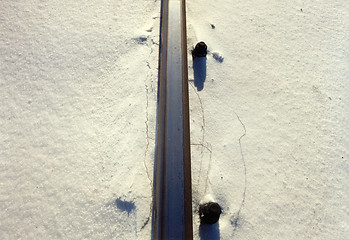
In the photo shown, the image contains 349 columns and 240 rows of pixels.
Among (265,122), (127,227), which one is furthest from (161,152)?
(265,122)

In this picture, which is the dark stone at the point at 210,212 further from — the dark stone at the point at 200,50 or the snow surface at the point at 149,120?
the dark stone at the point at 200,50

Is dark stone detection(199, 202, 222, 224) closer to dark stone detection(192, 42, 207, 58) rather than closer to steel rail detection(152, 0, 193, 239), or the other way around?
steel rail detection(152, 0, 193, 239)

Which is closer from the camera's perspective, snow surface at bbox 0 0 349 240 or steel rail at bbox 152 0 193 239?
steel rail at bbox 152 0 193 239

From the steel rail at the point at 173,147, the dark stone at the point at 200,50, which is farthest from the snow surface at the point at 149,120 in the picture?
the steel rail at the point at 173,147

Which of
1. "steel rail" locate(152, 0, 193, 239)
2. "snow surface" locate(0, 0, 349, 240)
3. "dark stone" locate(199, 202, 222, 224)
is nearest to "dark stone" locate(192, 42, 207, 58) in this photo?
"snow surface" locate(0, 0, 349, 240)

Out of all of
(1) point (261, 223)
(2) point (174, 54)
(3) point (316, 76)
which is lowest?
(1) point (261, 223)

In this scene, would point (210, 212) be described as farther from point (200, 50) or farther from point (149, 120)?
point (200, 50)

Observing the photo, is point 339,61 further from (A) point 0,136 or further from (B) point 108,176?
(A) point 0,136

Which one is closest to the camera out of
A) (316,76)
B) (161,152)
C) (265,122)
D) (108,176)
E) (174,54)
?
(161,152)
